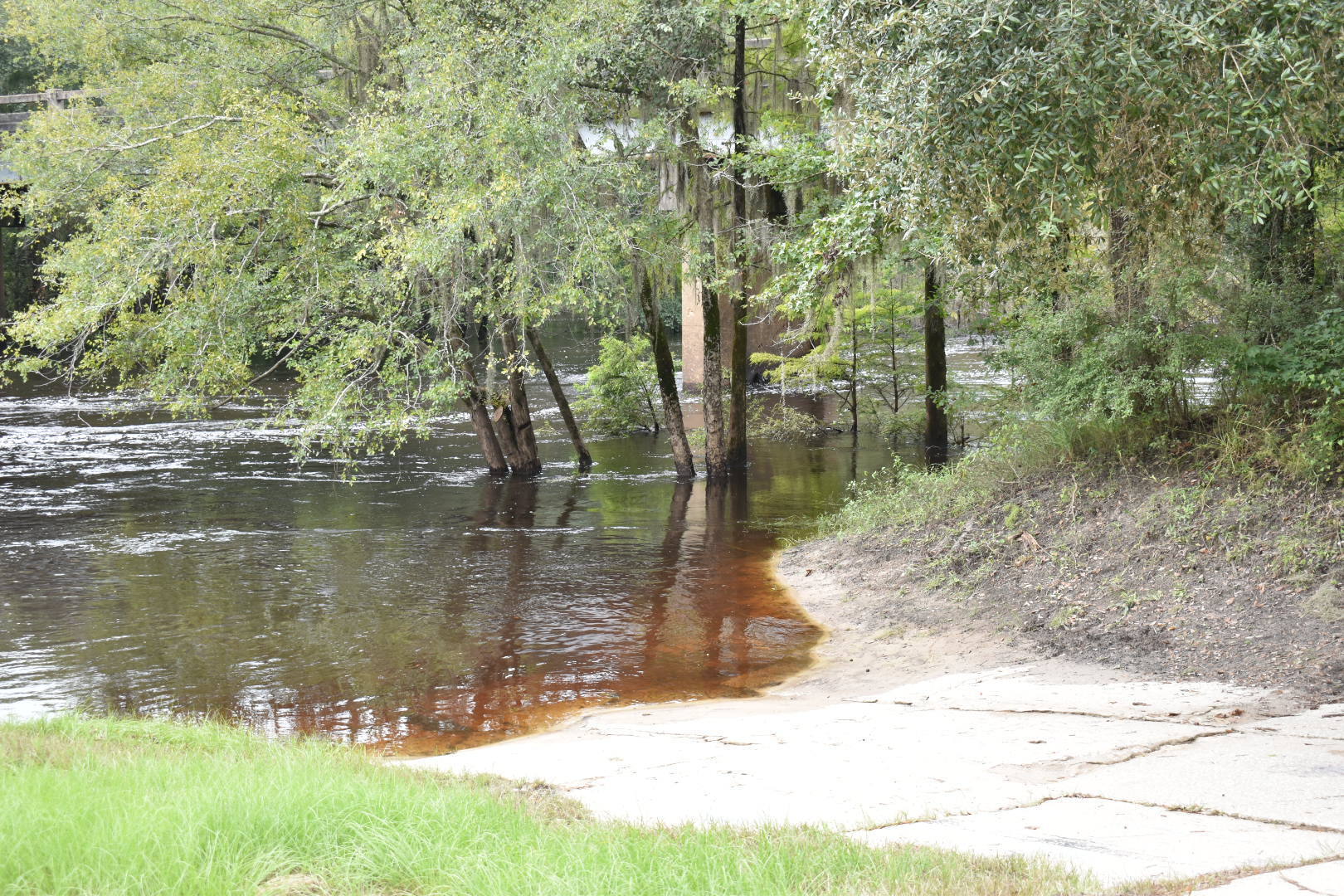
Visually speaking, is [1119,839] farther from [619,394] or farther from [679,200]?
[619,394]

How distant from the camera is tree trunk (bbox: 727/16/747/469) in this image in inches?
688

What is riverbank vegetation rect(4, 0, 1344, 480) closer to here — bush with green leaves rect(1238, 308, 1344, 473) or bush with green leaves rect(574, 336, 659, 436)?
bush with green leaves rect(1238, 308, 1344, 473)

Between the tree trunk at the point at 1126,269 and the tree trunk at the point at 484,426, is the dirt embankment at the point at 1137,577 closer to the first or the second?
the tree trunk at the point at 1126,269

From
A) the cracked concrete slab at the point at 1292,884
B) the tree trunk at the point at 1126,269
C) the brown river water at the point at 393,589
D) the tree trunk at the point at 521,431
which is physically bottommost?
the brown river water at the point at 393,589

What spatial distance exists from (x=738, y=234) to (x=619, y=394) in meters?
8.80

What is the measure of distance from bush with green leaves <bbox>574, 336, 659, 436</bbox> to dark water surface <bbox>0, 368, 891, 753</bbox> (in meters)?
3.49

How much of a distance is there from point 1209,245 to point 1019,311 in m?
4.33

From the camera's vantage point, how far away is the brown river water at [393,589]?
30.5 feet

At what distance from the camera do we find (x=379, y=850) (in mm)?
4336


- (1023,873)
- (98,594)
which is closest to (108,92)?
(98,594)

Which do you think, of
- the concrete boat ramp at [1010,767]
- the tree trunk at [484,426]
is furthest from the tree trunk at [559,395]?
the concrete boat ramp at [1010,767]

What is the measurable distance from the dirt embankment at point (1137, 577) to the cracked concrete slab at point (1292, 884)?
3.63 meters

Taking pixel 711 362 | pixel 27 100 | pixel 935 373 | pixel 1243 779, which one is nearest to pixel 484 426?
pixel 711 362

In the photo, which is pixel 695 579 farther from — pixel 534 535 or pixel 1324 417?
pixel 1324 417
